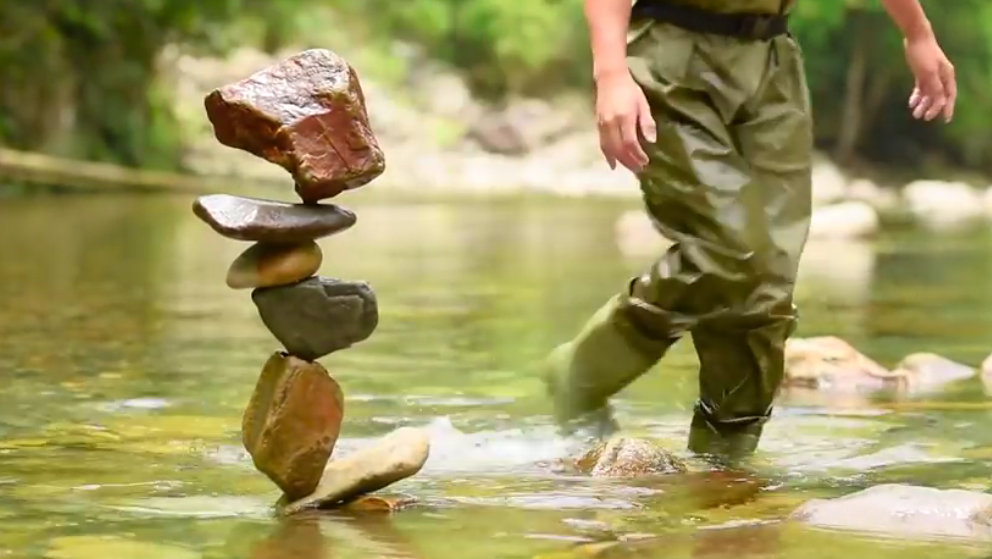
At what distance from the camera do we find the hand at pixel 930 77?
9.85 ft

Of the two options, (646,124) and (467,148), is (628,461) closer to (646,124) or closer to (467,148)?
(646,124)

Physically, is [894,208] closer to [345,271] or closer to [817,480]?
[345,271]

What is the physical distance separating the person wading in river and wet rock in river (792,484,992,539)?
62cm

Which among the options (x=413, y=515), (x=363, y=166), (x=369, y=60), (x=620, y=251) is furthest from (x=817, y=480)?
(x=369, y=60)

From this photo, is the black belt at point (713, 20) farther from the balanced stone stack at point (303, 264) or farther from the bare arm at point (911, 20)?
the balanced stone stack at point (303, 264)

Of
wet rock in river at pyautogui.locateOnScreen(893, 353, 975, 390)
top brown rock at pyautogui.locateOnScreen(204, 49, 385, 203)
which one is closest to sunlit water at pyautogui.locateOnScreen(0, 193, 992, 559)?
wet rock in river at pyautogui.locateOnScreen(893, 353, 975, 390)

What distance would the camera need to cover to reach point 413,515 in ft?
7.29

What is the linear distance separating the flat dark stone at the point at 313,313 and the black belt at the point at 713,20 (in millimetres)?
786

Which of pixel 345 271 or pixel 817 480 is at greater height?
pixel 817 480

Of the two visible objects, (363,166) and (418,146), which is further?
(418,146)

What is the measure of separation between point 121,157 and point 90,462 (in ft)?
55.5

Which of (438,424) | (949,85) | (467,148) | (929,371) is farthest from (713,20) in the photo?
(467,148)

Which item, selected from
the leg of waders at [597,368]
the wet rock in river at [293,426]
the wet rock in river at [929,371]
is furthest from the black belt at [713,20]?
the wet rock in river at [929,371]

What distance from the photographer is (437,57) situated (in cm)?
3002
